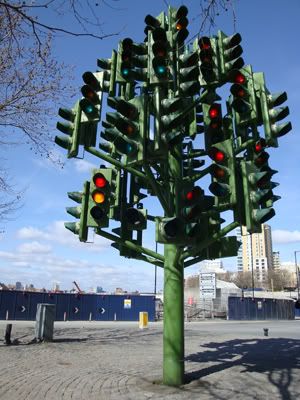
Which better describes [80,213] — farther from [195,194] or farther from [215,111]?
[215,111]

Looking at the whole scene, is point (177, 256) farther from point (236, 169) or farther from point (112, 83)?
point (112, 83)

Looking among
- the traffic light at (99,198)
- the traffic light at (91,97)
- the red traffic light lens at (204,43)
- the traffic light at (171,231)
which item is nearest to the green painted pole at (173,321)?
the traffic light at (171,231)

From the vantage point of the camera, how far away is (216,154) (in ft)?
21.6

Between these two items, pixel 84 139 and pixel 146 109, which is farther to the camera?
pixel 84 139

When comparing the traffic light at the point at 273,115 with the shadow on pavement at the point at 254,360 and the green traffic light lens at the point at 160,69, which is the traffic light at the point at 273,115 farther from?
the shadow on pavement at the point at 254,360

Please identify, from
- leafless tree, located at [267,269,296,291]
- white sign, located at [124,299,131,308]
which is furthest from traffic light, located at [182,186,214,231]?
leafless tree, located at [267,269,296,291]

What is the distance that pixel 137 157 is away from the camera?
249 inches

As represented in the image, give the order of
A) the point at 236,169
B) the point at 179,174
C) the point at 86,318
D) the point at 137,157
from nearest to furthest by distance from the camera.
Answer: the point at 137,157, the point at 236,169, the point at 179,174, the point at 86,318

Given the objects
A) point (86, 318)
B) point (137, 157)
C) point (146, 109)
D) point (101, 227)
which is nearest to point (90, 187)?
point (101, 227)

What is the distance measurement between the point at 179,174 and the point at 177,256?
5.51 ft

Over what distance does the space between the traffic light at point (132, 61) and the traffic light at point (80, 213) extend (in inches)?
81.2

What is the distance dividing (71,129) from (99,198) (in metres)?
1.46

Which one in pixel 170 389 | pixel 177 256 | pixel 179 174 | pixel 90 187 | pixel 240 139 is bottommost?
pixel 170 389

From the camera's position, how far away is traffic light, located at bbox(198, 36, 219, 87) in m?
6.70
